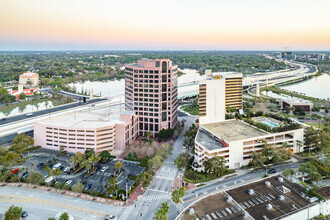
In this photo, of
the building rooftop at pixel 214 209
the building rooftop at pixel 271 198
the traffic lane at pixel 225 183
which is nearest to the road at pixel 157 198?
the traffic lane at pixel 225 183

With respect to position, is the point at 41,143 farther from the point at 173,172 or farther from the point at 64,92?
the point at 64,92

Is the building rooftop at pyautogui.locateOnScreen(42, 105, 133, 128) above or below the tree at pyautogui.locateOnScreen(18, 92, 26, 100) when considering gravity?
below

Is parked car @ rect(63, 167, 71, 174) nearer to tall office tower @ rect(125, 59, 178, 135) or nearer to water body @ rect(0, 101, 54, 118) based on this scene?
tall office tower @ rect(125, 59, 178, 135)

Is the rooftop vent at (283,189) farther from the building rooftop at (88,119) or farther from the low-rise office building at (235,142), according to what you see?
the building rooftop at (88,119)

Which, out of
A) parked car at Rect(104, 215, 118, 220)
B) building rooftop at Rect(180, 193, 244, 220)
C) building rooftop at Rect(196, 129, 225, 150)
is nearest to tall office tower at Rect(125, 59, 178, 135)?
building rooftop at Rect(196, 129, 225, 150)

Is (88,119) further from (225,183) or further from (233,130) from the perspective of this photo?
(225,183)
